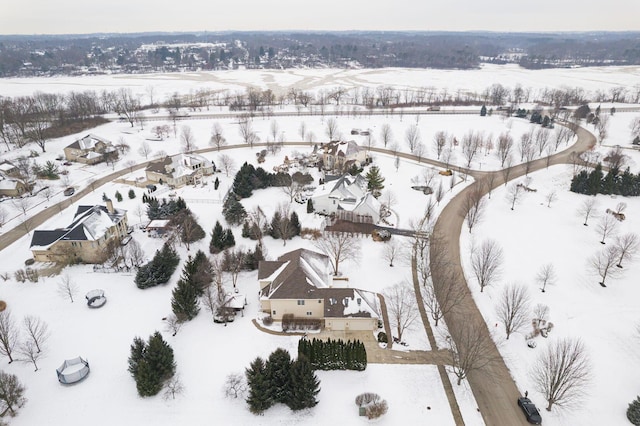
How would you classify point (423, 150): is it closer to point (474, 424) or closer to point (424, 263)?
point (424, 263)

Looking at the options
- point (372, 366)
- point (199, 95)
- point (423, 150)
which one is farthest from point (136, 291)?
point (199, 95)

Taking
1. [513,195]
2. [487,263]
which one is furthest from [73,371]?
[513,195]

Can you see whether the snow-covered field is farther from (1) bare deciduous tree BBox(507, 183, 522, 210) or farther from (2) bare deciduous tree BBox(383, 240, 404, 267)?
(1) bare deciduous tree BBox(507, 183, 522, 210)

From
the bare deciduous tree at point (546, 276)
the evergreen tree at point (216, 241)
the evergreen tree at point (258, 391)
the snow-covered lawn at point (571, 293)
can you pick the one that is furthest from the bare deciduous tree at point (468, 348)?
the evergreen tree at point (216, 241)

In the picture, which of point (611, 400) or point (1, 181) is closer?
point (611, 400)

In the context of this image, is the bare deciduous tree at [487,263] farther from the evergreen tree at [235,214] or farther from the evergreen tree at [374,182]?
the evergreen tree at [235,214]

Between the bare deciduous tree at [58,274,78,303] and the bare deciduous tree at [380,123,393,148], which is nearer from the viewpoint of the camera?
the bare deciduous tree at [58,274,78,303]

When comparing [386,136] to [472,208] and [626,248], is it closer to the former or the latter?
[472,208]

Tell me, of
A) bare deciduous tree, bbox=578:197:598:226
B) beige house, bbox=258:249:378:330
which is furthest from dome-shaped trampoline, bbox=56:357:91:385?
bare deciduous tree, bbox=578:197:598:226
